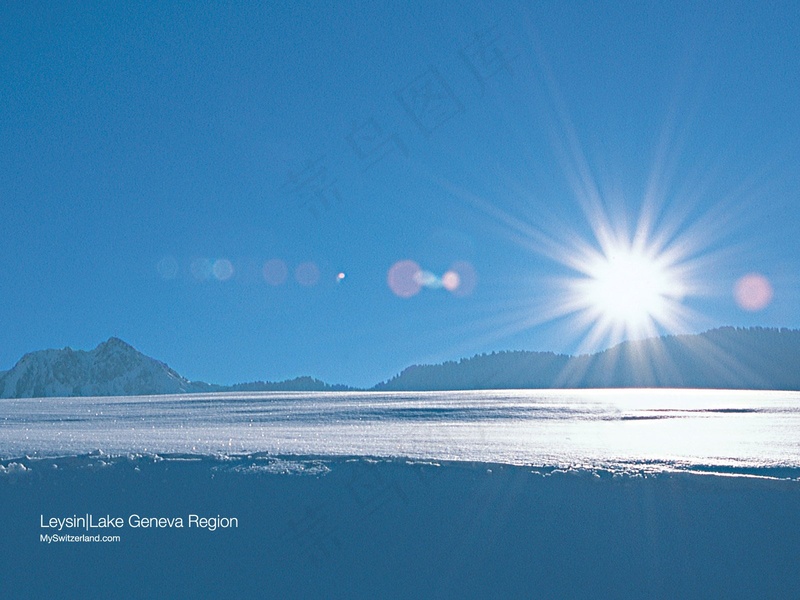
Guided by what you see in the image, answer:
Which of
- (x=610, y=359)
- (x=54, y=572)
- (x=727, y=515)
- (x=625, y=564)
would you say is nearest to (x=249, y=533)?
(x=54, y=572)

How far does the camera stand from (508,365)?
369 ft

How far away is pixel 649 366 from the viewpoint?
103m

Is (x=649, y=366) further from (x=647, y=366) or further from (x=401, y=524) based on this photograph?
(x=401, y=524)

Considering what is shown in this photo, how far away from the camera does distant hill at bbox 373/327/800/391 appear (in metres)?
93.7

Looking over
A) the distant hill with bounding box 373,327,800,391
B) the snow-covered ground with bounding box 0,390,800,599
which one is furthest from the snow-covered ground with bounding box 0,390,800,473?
the distant hill with bounding box 373,327,800,391

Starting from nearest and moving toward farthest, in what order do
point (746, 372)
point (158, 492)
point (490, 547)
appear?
point (490, 547) → point (158, 492) → point (746, 372)

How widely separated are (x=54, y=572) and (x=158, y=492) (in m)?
1.28

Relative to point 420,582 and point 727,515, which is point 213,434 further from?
point 727,515

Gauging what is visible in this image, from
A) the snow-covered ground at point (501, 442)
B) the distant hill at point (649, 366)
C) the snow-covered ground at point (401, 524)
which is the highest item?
the distant hill at point (649, 366)

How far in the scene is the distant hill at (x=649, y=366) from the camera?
93.7 metres

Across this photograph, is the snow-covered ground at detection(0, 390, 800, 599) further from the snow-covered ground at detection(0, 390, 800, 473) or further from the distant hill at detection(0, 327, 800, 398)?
the distant hill at detection(0, 327, 800, 398)

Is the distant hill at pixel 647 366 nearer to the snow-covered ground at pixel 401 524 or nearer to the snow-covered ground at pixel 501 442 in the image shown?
the snow-covered ground at pixel 501 442

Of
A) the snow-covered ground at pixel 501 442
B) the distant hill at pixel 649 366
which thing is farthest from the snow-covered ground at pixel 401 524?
the distant hill at pixel 649 366

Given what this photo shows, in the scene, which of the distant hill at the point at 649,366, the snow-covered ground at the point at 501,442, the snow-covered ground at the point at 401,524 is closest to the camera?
the snow-covered ground at the point at 401,524
